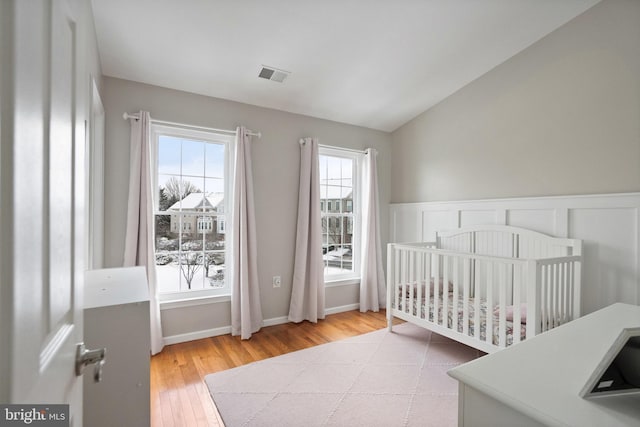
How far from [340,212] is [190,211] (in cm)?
175

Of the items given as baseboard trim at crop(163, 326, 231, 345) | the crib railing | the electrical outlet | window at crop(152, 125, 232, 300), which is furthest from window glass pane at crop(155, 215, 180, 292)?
the crib railing

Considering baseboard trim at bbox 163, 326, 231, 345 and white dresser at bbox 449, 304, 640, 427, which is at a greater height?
white dresser at bbox 449, 304, 640, 427

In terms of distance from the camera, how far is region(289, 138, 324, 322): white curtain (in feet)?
10.6

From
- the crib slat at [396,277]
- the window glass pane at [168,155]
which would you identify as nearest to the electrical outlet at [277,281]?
the crib slat at [396,277]

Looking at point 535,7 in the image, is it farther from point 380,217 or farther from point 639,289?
point 380,217

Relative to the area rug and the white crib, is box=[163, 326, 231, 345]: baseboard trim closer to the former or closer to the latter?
the area rug

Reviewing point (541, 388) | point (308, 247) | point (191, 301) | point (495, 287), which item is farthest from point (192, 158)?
point (495, 287)

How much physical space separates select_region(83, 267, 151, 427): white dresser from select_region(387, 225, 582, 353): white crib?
6.65 feet

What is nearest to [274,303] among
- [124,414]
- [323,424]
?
[323,424]

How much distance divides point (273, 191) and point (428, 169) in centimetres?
A: 187

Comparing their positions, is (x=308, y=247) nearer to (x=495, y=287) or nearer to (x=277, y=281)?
(x=277, y=281)

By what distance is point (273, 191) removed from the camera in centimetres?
318

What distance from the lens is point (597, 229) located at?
2240 mm

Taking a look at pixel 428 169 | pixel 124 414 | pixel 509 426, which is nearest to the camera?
pixel 509 426
